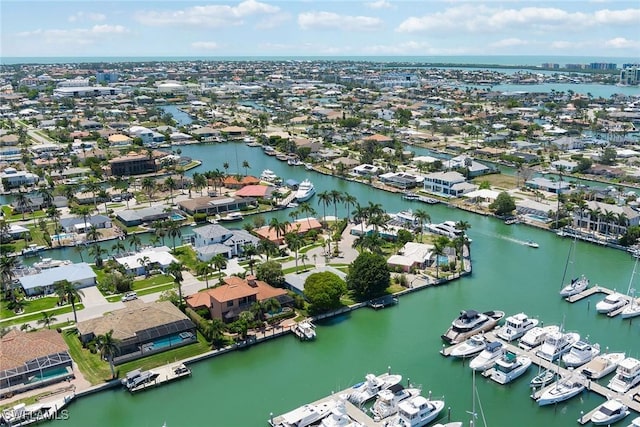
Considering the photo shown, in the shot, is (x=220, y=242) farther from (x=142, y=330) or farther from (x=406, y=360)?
(x=406, y=360)

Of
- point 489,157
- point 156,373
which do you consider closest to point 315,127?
point 489,157

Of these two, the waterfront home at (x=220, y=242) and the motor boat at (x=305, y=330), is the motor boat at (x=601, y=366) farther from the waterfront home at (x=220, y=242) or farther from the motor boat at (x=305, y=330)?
the waterfront home at (x=220, y=242)

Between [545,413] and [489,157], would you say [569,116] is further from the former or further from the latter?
[545,413]

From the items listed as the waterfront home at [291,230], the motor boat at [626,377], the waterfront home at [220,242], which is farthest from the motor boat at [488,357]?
the waterfront home at [220,242]

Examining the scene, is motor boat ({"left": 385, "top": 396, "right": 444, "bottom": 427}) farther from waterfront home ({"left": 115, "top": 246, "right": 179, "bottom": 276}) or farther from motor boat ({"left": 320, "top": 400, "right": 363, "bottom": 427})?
waterfront home ({"left": 115, "top": 246, "right": 179, "bottom": 276})

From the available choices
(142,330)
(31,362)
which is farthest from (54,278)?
(142,330)
